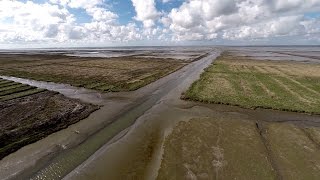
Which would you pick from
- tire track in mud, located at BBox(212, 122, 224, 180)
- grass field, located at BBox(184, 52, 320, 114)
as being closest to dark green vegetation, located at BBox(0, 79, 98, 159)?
tire track in mud, located at BBox(212, 122, 224, 180)

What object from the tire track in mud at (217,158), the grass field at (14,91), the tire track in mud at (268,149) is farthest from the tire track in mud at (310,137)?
the grass field at (14,91)

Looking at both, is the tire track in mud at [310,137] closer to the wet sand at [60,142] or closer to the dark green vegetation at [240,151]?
the dark green vegetation at [240,151]

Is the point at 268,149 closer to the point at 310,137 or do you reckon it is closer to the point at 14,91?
the point at 310,137

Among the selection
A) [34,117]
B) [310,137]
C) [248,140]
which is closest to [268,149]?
[248,140]

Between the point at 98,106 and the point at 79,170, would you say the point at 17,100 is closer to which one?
the point at 98,106

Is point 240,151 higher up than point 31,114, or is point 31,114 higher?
point 31,114

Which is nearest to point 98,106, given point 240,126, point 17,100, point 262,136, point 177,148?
point 17,100
